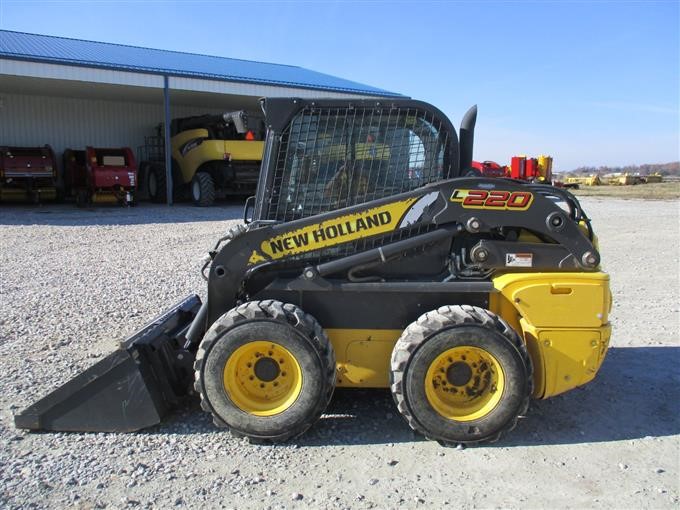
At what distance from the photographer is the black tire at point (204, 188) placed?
18297mm

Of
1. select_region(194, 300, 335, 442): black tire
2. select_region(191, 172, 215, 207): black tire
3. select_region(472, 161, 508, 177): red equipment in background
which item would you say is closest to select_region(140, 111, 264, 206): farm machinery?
select_region(191, 172, 215, 207): black tire

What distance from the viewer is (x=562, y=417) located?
412 centimetres

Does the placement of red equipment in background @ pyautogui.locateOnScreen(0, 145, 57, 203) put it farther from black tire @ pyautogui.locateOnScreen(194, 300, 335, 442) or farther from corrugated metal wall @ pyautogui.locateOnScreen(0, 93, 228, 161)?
black tire @ pyautogui.locateOnScreen(194, 300, 335, 442)

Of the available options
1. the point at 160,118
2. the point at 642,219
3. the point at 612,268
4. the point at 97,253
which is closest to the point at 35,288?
the point at 97,253

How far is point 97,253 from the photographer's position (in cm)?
1016

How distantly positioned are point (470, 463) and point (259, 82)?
1720cm

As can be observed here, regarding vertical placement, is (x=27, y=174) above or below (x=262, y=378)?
above

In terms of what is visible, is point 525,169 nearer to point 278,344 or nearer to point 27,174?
point 278,344

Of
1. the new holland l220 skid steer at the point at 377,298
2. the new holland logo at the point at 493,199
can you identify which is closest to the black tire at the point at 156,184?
the new holland l220 skid steer at the point at 377,298

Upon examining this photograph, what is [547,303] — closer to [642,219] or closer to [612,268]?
[612,268]

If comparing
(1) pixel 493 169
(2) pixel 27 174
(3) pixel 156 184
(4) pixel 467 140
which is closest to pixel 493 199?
(4) pixel 467 140

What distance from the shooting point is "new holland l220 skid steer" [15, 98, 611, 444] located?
3600mm

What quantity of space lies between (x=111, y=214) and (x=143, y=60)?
6218 mm

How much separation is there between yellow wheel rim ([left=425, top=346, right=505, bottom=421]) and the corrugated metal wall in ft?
70.9
